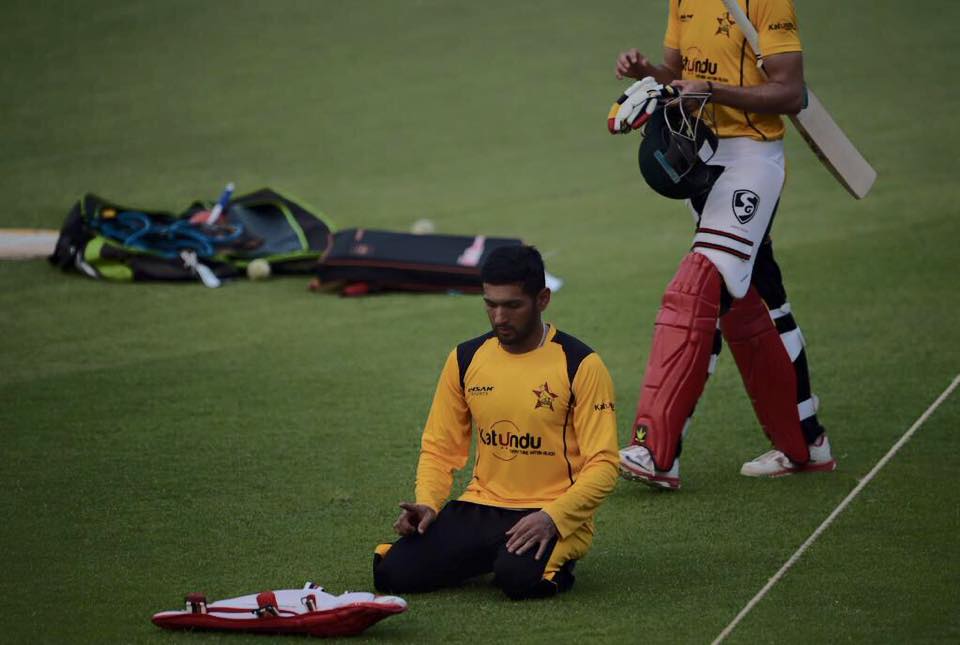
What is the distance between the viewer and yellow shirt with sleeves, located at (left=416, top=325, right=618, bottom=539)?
4.63 meters

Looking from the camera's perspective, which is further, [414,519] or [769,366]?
[769,366]

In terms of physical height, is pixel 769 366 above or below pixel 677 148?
below

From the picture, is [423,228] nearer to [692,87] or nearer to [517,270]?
[692,87]

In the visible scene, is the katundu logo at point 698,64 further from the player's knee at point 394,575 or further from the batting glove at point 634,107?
the player's knee at point 394,575

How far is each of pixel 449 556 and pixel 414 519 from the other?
17 centimetres

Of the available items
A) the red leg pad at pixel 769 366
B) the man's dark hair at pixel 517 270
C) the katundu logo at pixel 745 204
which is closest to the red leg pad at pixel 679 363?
the katundu logo at pixel 745 204

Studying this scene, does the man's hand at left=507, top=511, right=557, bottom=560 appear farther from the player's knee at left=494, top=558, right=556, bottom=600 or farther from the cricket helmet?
the cricket helmet

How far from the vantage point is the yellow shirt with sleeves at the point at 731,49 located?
5672 mm

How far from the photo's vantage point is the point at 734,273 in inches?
226

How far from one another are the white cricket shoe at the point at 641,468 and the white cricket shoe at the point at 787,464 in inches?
19.0

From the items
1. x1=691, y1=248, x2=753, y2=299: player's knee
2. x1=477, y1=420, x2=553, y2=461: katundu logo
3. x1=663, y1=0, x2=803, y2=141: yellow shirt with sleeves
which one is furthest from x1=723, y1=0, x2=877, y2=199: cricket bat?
x1=477, y1=420, x2=553, y2=461: katundu logo

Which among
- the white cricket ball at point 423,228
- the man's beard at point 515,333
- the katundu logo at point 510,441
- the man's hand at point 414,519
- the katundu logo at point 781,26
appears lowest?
the man's hand at point 414,519

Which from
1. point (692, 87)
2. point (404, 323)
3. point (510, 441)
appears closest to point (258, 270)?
point (404, 323)

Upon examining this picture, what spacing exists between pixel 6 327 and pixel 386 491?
3.76m
